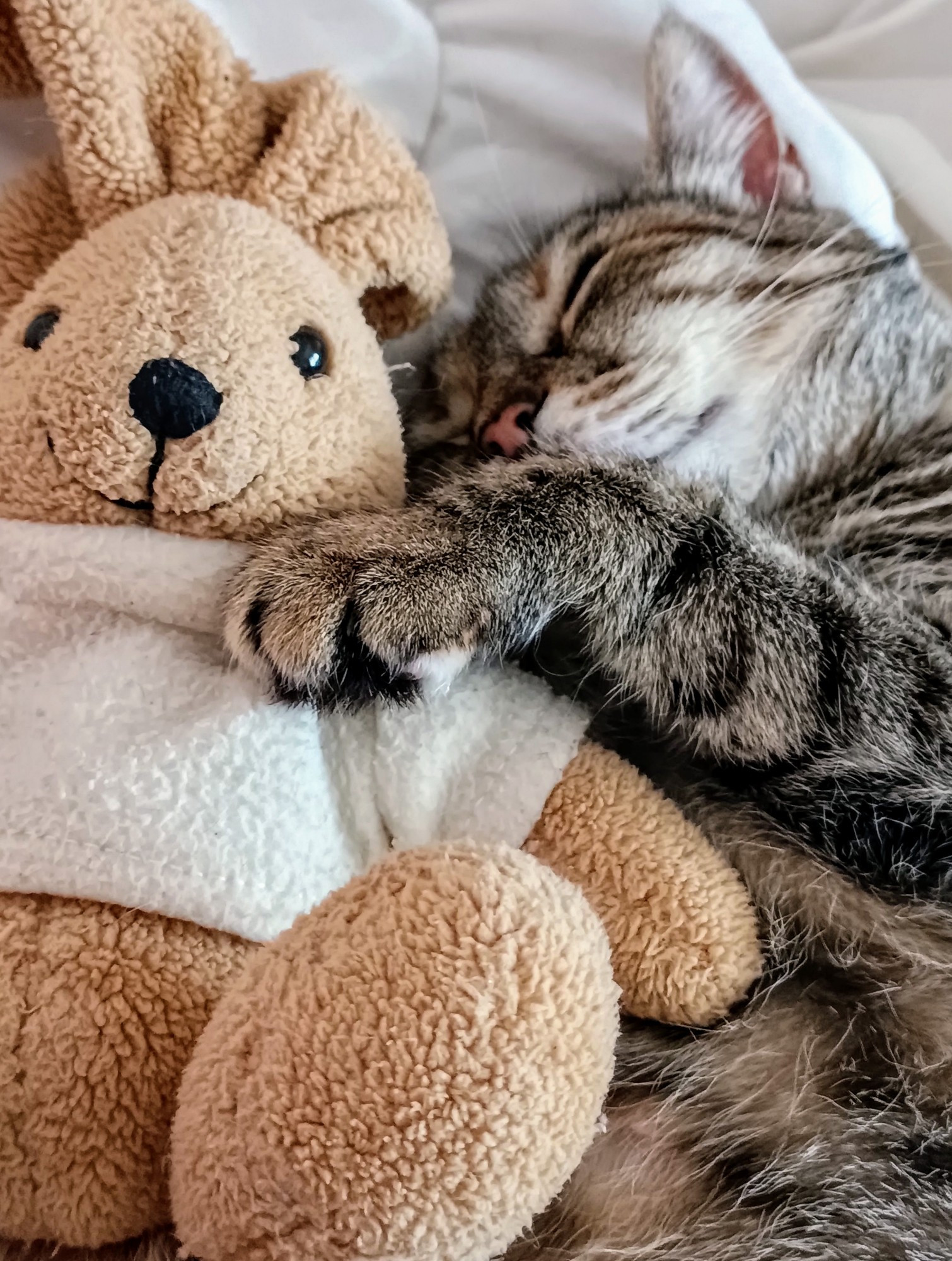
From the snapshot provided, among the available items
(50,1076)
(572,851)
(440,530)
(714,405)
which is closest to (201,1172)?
(50,1076)

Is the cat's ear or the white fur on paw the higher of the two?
the cat's ear

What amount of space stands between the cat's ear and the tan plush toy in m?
0.42

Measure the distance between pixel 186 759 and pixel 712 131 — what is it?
0.94 metres

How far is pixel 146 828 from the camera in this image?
1.97 ft

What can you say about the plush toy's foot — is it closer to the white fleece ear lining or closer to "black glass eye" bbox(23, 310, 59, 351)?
"black glass eye" bbox(23, 310, 59, 351)

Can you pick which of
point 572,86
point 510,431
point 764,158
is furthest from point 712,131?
point 510,431

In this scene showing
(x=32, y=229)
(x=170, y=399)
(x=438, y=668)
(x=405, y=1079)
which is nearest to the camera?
(x=405, y=1079)

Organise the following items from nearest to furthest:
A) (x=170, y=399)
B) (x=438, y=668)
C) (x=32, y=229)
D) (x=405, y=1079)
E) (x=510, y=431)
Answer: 1. (x=405, y=1079)
2. (x=170, y=399)
3. (x=438, y=668)
4. (x=32, y=229)
5. (x=510, y=431)

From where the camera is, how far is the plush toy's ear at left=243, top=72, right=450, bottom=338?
771 millimetres

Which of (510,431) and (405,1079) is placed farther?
(510,431)

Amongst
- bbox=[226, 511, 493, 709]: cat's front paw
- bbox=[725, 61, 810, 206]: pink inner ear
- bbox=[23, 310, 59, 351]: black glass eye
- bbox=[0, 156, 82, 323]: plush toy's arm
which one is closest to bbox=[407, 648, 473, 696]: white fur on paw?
bbox=[226, 511, 493, 709]: cat's front paw

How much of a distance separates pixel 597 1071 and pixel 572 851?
0.22 meters

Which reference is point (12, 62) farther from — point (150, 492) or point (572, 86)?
point (572, 86)

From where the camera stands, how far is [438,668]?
718 mm
